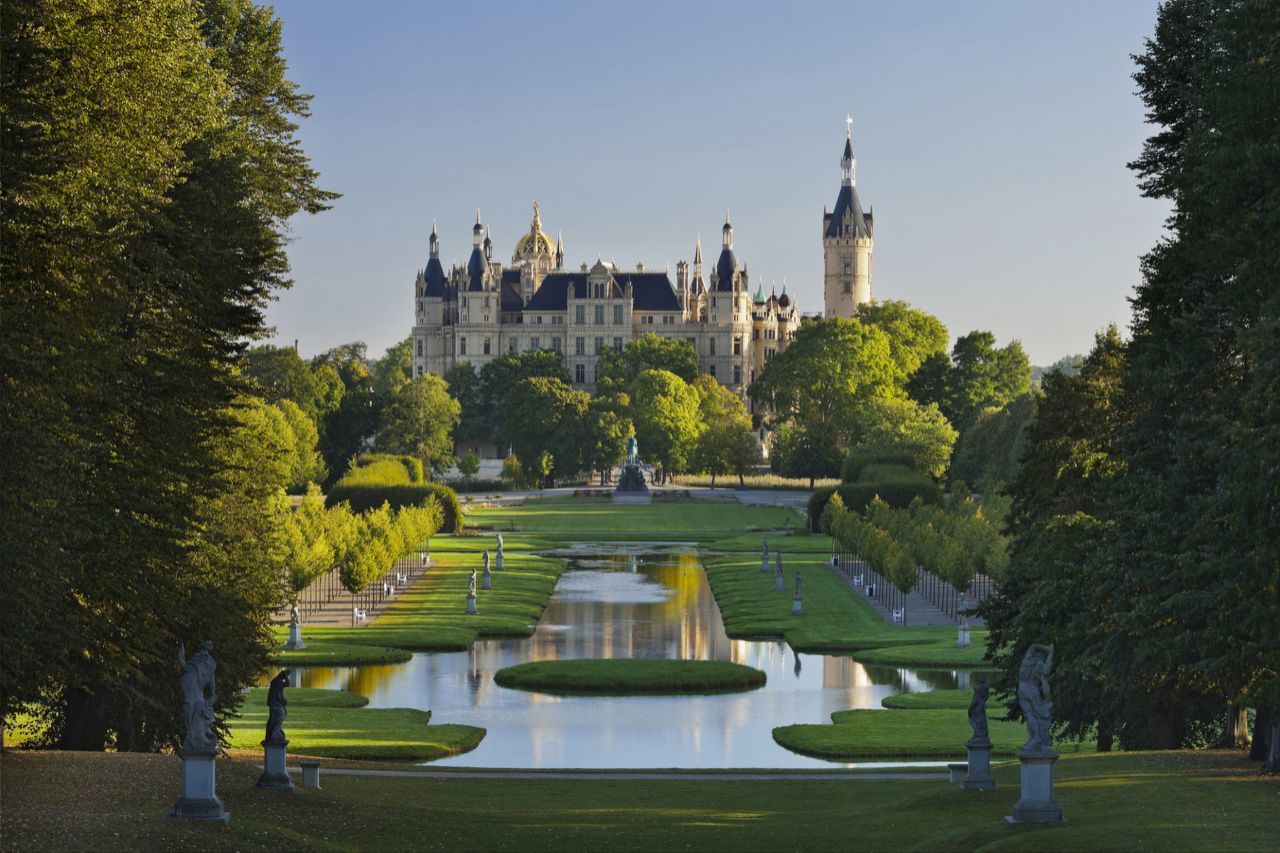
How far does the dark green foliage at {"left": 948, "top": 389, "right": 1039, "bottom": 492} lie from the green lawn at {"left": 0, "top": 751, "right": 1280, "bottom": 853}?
65895mm

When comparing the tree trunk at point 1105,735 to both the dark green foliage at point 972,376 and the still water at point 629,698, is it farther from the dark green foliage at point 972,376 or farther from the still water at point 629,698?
the dark green foliage at point 972,376

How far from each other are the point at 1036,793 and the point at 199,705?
10.3 m

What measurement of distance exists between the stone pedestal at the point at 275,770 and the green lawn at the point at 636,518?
76.2 m

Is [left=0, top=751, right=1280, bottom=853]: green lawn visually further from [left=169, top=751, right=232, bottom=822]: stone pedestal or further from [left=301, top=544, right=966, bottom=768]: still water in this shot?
[left=301, top=544, right=966, bottom=768]: still water

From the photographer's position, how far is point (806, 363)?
160m

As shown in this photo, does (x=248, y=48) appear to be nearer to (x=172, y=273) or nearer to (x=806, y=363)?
(x=172, y=273)

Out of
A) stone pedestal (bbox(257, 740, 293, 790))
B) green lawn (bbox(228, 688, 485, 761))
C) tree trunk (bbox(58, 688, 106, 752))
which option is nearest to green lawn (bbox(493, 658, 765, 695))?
green lawn (bbox(228, 688, 485, 761))

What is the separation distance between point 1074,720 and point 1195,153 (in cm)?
1144

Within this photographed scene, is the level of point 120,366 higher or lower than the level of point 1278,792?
higher

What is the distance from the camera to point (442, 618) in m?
63.9

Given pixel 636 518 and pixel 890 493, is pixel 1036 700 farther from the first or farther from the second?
pixel 636 518

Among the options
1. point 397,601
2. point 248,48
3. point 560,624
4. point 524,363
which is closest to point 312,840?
point 248,48

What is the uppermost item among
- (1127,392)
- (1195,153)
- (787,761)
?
(1195,153)

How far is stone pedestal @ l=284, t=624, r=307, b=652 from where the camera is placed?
55.3 metres
